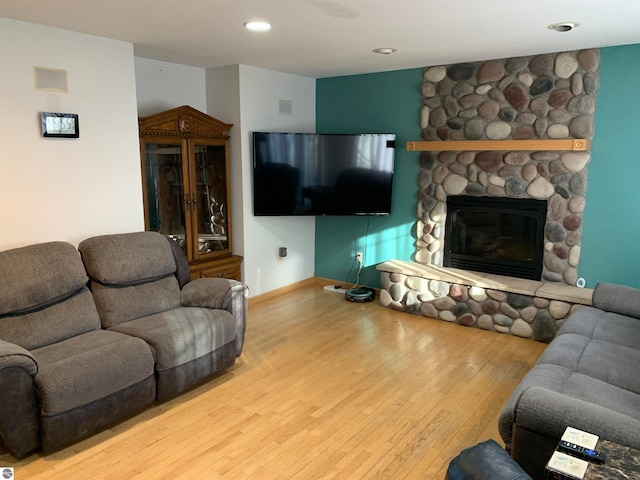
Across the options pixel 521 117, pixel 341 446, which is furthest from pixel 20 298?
pixel 521 117

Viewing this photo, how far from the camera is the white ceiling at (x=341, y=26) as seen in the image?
106 inches

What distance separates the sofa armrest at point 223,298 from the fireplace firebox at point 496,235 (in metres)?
2.24

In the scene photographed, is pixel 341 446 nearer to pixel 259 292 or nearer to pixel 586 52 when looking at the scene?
pixel 259 292

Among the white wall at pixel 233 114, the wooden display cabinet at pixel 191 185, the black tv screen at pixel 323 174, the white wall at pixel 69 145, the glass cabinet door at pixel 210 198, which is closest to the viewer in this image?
the white wall at pixel 69 145

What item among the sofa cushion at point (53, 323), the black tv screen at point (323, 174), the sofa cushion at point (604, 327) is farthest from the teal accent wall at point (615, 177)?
the sofa cushion at point (53, 323)

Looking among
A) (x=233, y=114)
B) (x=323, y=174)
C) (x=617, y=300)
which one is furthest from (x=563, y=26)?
(x=233, y=114)

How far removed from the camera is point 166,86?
4449 millimetres

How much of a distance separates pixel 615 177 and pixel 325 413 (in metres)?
2.92

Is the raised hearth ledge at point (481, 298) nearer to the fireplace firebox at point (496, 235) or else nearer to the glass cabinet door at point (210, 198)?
the fireplace firebox at point (496, 235)

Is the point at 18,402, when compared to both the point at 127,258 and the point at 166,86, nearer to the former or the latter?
the point at 127,258

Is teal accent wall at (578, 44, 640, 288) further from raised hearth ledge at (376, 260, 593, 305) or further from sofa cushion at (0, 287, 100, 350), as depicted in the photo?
sofa cushion at (0, 287, 100, 350)

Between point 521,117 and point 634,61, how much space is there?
87 centimetres

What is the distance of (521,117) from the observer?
417 cm

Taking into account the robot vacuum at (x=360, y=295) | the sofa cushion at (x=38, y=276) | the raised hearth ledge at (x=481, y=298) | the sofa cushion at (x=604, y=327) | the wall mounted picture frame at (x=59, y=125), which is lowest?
the robot vacuum at (x=360, y=295)
